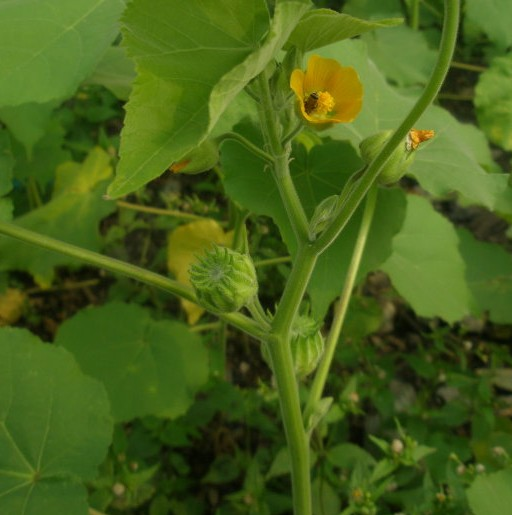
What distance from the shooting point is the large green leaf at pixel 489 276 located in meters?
1.68

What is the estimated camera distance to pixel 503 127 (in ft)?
5.17

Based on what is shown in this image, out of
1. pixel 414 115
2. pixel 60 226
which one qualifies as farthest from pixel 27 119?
pixel 414 115

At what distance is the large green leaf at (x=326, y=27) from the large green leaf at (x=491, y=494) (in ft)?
2.53

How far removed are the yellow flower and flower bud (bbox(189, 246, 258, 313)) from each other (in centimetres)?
20

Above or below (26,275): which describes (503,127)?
above

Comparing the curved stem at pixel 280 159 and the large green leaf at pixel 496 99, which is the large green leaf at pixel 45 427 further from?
the large green leaf at pixel 496 99

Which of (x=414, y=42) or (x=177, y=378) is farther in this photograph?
(x=414, y=42)

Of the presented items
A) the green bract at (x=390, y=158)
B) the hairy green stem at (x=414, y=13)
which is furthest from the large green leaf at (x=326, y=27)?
the hairy green stem at (x=414, y=13)

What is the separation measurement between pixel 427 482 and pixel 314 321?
1.53ft

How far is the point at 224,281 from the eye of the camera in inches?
30.8

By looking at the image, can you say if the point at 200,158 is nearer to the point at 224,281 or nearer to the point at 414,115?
the point at 224,281

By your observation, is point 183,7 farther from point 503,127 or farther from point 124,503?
point 503,127

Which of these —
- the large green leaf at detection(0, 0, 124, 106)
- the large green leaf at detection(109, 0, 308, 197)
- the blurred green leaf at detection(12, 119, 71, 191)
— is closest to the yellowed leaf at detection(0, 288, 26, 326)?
the blurred green leaf at detection(12, 119, 71, 191)

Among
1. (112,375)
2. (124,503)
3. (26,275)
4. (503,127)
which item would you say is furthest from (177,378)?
(503,127)
